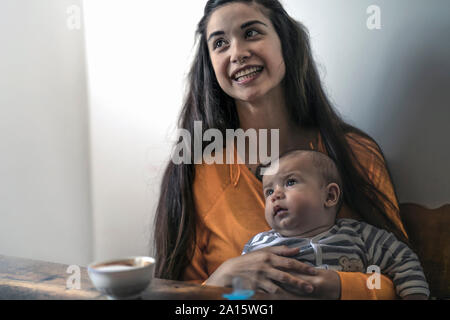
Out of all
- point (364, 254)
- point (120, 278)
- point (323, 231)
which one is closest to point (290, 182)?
point (323, 231)

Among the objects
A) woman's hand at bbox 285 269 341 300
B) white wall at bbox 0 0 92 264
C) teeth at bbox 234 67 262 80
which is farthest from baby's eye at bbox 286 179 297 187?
white wall at bbox 0 0 92 264

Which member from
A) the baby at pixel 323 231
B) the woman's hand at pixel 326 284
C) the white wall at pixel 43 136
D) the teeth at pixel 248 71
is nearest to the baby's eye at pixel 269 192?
the baby at pixel 323 231

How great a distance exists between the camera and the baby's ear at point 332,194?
1.23 m

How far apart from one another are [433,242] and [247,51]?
2.46 feet

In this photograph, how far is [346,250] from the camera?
1180 millimetres

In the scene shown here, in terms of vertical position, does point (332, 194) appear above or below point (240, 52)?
below

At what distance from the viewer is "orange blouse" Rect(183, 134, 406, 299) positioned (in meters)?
1.29

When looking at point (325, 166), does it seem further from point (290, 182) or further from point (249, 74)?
point (249, 74)

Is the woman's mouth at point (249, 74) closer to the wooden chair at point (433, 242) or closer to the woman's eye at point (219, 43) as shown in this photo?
the woman's eye at point (219, 43)

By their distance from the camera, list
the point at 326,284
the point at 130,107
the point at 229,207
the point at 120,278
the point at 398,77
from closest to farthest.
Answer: the point at 120,278 < the point at 326,284 < the point at 398,77 < the point at 229,207 < the point at 130,107

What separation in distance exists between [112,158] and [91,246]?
325 millimetres

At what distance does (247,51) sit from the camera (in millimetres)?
1331

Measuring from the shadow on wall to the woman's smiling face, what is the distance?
33 centimetres

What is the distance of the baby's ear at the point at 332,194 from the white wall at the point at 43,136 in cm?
→ 87
